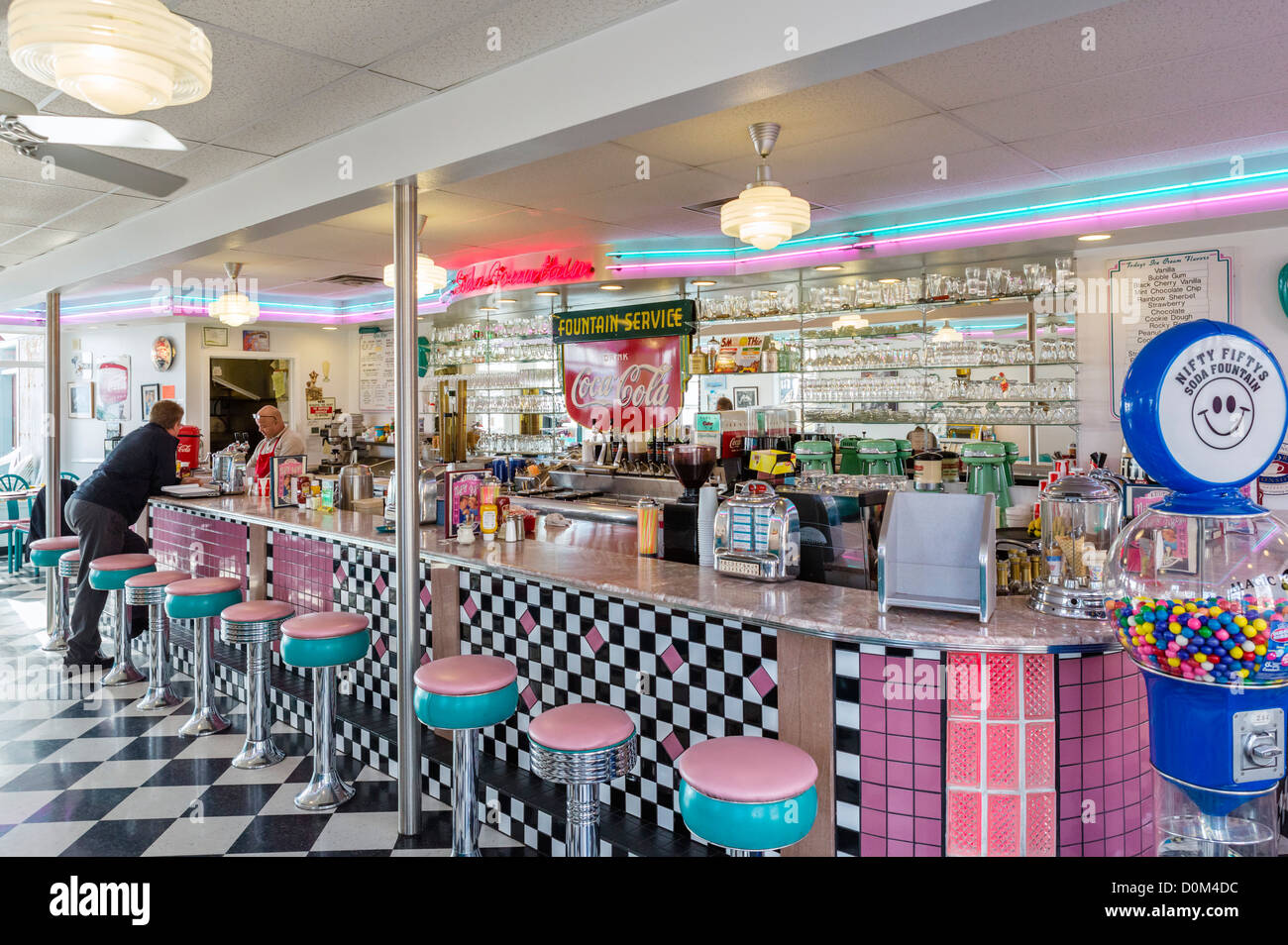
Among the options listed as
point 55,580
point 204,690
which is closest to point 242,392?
point 55,580

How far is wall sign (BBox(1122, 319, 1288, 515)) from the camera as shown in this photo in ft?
6.68

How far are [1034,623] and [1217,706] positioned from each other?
52 cm

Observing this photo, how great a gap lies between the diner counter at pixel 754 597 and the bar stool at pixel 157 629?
1.03 metres

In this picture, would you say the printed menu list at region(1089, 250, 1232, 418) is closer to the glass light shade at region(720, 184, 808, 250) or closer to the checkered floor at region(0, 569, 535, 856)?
the glass light shade at region(720, 184, 808, 250)

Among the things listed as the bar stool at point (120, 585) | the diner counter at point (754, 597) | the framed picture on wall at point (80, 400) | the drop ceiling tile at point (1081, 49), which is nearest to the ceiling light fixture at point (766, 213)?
the drop ceiling tile at point (1081, 49)

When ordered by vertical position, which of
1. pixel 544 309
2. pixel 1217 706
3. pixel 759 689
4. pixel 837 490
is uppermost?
pixel 544 309

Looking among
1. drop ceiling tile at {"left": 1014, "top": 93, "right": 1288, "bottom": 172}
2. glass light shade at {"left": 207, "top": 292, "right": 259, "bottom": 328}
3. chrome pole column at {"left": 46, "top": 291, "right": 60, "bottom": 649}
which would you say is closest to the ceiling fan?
glass light shade at {"left": 207, "top": 292, "right": 259, "bottom": 328}

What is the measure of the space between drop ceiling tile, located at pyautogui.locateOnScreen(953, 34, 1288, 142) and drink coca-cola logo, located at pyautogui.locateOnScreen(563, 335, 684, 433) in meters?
3.38

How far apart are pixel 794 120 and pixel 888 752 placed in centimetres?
288

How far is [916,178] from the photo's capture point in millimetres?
5062

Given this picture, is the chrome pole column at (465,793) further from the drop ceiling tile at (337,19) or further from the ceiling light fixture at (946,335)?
the ceiling light fixture at (946,335)

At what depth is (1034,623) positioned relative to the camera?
Answer: 8.02 ft
